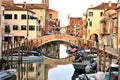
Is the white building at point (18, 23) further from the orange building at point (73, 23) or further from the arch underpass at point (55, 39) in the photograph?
the orange building at point (73, 23)

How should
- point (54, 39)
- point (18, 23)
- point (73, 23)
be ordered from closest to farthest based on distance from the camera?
point (18, 23) → point (54, 39) → point (73, 23)

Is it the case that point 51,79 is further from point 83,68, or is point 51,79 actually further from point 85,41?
point 85,41

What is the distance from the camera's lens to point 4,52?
869 inches

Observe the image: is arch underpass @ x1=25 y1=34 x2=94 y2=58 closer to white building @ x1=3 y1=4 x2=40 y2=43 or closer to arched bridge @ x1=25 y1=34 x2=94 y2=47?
arched bridge @ x1=25 y1=34 x2=94 y2=47

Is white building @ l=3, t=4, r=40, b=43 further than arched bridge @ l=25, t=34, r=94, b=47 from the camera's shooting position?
No

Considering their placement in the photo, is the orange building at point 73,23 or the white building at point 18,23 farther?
the orange building at point 73,23

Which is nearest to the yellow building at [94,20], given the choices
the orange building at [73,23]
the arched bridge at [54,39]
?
the arched bridge at [54,39]

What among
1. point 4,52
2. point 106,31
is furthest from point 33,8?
point 4,52

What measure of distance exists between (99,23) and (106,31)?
196 inches

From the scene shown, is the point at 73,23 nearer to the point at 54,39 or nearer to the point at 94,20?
the point at 94,20

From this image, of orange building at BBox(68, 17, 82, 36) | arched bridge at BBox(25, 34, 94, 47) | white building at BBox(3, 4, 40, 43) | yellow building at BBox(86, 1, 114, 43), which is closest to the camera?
white building at BBox(3, 4, 40, 43)

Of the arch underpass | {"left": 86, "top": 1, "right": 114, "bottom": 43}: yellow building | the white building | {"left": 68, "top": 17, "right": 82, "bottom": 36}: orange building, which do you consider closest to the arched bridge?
the arch underpass

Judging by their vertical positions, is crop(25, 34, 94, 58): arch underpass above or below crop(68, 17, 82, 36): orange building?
below

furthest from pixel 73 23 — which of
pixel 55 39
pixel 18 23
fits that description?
pixel 18 23
